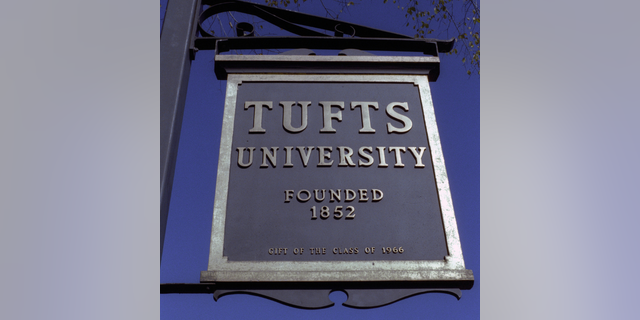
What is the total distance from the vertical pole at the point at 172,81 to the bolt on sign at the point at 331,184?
0.72 feet

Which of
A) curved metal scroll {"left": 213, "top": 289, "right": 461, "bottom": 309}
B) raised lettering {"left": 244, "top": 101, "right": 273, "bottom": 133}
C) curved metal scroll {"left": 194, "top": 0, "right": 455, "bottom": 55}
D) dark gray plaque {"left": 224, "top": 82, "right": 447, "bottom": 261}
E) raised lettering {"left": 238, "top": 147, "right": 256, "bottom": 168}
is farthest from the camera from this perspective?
curved metal scroll {"left": 194, "top": 0, "right": 455, "bottom": 55}

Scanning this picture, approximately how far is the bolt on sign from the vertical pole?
22cm

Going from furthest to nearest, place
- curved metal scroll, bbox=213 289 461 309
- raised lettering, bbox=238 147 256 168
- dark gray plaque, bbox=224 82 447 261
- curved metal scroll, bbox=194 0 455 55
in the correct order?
curved metal scroll, bbox=194 0 455 55, raised lettering, bbox=238 147 256 168, dark gray plaque, bbox=224 82 447 261, curved metal scroll, bbox=213 289 461 309

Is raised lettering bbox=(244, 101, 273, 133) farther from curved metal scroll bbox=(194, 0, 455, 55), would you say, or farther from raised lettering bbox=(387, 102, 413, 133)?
raised lettering bbox=(387, 102, 413, 133)

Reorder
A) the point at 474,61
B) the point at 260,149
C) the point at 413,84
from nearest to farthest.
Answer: the point at 260,149 → the point at 413,84 → the point at 474,61

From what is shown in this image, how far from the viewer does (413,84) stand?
9.70ft

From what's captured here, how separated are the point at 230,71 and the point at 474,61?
9.02 ft

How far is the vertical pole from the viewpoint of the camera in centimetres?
238

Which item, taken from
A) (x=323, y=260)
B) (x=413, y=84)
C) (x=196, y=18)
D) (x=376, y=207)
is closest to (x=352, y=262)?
(x=323, y=260)

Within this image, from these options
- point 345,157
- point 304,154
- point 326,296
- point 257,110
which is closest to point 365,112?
point 345,157

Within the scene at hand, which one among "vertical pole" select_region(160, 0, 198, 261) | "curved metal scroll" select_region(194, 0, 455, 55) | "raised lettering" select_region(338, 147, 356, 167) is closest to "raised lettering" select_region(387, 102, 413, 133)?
"raised lettering" select_region(338, 147, 356, 167)

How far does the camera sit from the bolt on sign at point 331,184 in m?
2.30

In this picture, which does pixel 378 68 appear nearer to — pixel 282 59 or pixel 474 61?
pixel 282 59

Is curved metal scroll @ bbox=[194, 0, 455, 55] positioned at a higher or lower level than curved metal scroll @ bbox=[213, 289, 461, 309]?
higher
